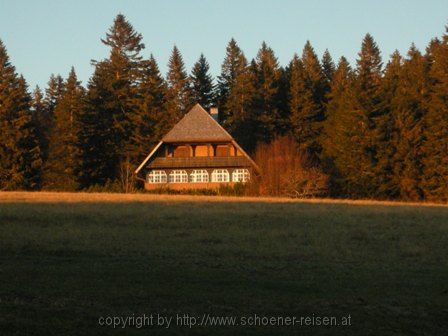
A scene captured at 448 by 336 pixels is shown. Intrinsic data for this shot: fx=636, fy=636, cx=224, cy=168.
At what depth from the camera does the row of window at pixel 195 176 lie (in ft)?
201

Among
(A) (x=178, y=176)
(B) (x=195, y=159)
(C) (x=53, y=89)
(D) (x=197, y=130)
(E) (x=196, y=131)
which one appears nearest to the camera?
(E) (x=196, y=131)

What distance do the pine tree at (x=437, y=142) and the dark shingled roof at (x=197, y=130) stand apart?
1827cm

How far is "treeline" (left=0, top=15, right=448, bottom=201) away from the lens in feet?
191

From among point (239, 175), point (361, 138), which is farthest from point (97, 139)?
point (361, 138)

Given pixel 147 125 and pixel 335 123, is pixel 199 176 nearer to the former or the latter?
pixel 147 125

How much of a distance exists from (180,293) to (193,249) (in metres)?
6.42

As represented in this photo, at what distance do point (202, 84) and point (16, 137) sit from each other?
27388 millimetres

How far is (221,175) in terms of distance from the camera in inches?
2425

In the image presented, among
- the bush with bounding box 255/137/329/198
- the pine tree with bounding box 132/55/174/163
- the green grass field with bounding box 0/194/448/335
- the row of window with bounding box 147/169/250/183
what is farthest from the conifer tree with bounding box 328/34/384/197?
the green grass field with bounding box 0/194/448/335

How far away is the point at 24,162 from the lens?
6197 centimetres

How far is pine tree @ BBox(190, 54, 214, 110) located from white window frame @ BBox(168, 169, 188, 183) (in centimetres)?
2002

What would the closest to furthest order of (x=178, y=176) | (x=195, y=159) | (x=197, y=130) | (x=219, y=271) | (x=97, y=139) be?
(x=219, y=271)
(x=197, y=130)
(x=195, y=159)
(x=178, y=176)
(x=97, y=139)

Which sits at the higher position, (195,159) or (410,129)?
(410,129)

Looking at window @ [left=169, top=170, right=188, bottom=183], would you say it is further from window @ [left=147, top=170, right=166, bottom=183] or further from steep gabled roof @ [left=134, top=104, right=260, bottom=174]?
steep gabled roof @ [left=134, top=104, right=260, bottom=174]
